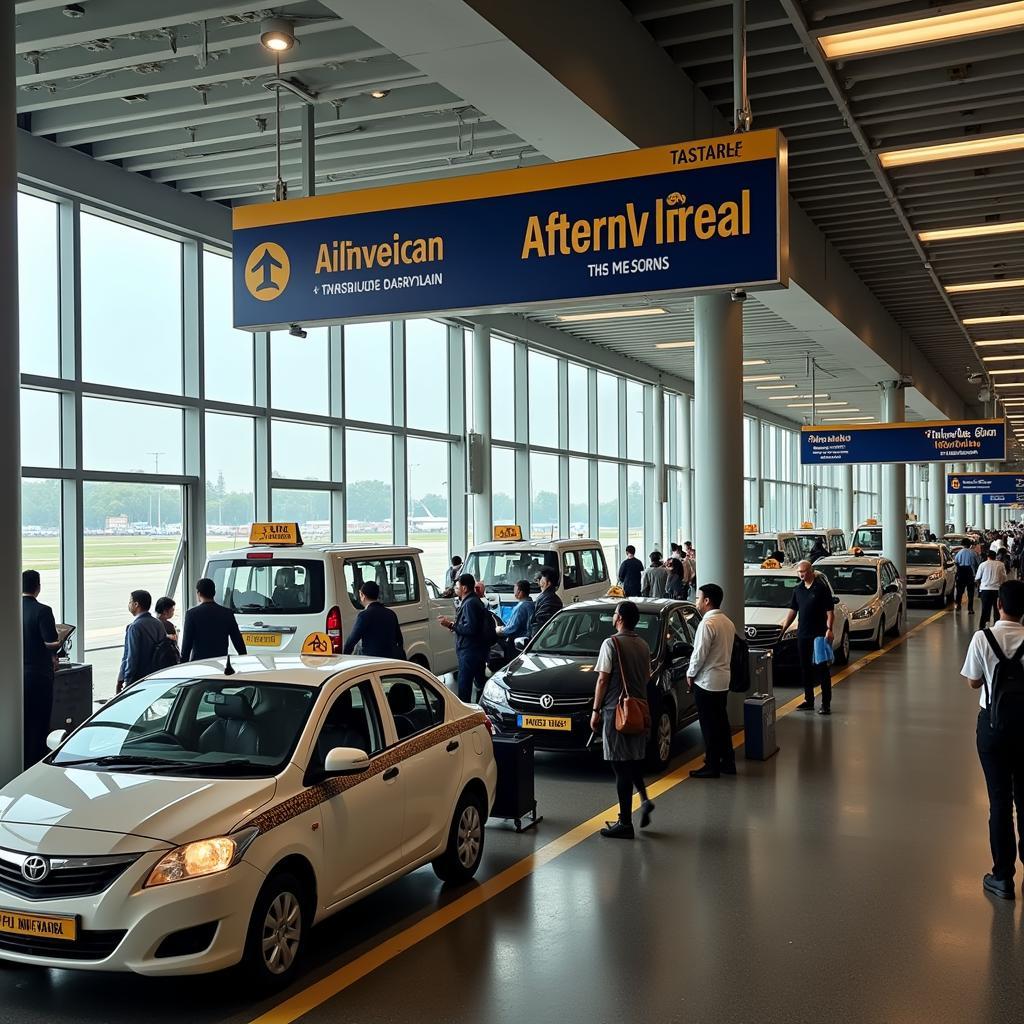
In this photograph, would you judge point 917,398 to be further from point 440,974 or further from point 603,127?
point 440,974

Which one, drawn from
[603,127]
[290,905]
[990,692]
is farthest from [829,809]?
[603,127]

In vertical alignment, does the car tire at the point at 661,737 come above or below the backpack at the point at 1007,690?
below

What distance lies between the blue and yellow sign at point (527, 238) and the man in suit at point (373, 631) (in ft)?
11.4

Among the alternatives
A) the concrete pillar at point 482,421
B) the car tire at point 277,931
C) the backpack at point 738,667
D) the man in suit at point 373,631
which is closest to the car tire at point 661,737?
the backpack at point 738,667

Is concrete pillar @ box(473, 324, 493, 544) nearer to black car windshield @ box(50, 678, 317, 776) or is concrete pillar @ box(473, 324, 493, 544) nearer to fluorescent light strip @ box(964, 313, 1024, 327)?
fluorescent light strip @ box(964, 313, 1024, 327)

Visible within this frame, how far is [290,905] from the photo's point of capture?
205 inches

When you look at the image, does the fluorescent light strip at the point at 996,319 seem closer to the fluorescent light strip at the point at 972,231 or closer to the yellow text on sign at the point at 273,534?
the fluorescent light strip at the point at 972,231

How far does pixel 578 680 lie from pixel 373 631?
2.06 meters

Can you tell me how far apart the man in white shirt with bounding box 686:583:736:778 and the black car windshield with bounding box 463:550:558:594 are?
6.03 metres

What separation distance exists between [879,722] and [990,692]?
6042 mm

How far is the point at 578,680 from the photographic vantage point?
388 inches

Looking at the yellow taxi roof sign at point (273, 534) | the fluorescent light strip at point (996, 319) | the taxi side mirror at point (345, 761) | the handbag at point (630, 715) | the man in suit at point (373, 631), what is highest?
the fluorescent light strip at point (996, 319)

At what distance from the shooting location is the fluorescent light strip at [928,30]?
7.86m

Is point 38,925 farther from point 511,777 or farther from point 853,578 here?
point 853,578
